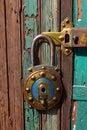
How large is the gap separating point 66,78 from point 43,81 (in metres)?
0.11

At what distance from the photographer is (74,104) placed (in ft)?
4.62

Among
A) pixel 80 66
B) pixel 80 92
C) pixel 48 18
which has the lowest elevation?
pixel 80 92

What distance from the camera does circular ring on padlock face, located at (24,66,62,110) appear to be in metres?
1.37

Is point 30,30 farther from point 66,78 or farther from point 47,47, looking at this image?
point 66,78

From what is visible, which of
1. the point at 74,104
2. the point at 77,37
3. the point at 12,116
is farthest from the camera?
the point at 12,116

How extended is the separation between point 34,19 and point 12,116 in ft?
1.71

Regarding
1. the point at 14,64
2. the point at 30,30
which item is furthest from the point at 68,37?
the point at 14,64

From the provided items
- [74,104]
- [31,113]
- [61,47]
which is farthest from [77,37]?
[31,113]

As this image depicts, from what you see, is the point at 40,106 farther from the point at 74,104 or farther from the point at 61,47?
the point at 61,47

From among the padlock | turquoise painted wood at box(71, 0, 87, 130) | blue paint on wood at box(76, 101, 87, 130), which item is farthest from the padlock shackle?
blue paint on wood at box(76, 101, 87, 130)

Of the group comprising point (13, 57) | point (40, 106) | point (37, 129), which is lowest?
point (37, 129)

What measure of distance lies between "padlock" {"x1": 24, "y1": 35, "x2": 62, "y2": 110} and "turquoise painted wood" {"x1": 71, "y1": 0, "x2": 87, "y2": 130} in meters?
0.08

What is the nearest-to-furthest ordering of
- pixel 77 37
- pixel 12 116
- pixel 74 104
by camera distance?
pixel 77 37 < pixel 74 104 < pixel 12 116

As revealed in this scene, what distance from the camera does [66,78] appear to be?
1377 mm
